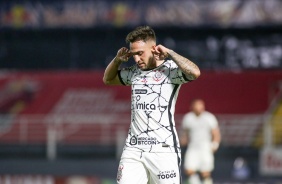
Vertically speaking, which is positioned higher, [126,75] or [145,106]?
[126,75]

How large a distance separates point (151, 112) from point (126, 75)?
48 cm

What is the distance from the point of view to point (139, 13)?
1172 inches

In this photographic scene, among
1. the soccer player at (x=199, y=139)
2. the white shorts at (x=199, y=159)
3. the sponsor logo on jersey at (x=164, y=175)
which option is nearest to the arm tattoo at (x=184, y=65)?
the sponsor logo on jersey at (x=164, y=175)

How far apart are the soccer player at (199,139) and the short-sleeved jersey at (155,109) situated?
8.68 metres

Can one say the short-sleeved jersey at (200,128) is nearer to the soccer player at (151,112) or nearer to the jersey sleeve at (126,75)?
the jersey sleeve at (126,75)

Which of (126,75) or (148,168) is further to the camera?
(126,75)

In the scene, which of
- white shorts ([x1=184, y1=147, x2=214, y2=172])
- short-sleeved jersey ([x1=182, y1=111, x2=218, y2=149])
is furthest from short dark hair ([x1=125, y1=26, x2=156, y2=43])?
white shorts ([x1=184, y1=147, x2=214, y2=172])

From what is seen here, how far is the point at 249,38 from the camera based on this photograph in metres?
30.6

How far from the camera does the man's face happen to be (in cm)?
872

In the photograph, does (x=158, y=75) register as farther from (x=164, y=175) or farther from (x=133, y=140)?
(x=164, y=175)

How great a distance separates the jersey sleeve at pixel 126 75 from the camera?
901 centimetres

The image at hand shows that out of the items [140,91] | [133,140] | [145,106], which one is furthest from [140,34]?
[133,140]

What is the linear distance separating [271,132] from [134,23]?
593 cm

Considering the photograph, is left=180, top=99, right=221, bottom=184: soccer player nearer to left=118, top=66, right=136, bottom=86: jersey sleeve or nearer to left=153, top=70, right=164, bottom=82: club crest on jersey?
left=118, top=66, right=136, bottom=86: jersey sleeve
